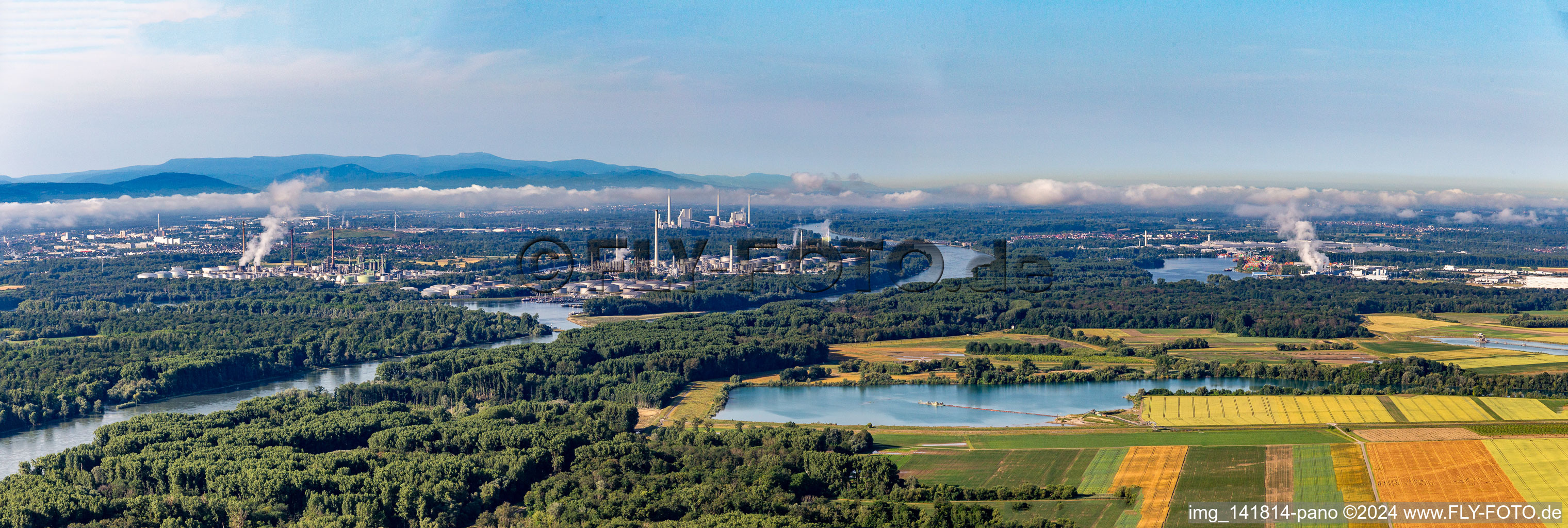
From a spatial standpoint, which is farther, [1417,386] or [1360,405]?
[1417,386]

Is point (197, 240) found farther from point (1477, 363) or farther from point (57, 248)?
point (1477, 363)

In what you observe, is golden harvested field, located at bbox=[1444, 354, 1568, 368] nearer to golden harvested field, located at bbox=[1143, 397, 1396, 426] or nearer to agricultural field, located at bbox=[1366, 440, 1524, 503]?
golden harvested field, located at bbox=[1143, 397, 1396, 426]

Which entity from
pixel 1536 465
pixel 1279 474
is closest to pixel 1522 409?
pixel 1536 465

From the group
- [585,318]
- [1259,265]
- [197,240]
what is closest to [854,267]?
[585,318]

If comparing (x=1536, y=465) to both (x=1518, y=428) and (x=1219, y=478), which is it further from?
(x=1219, y=478)

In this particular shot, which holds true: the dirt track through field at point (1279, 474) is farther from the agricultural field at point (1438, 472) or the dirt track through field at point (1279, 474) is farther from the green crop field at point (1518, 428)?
the green crop field at point (1518, 428)

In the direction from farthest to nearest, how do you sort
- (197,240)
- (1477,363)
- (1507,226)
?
(1507,226)
(197,240)
(1477,363)
